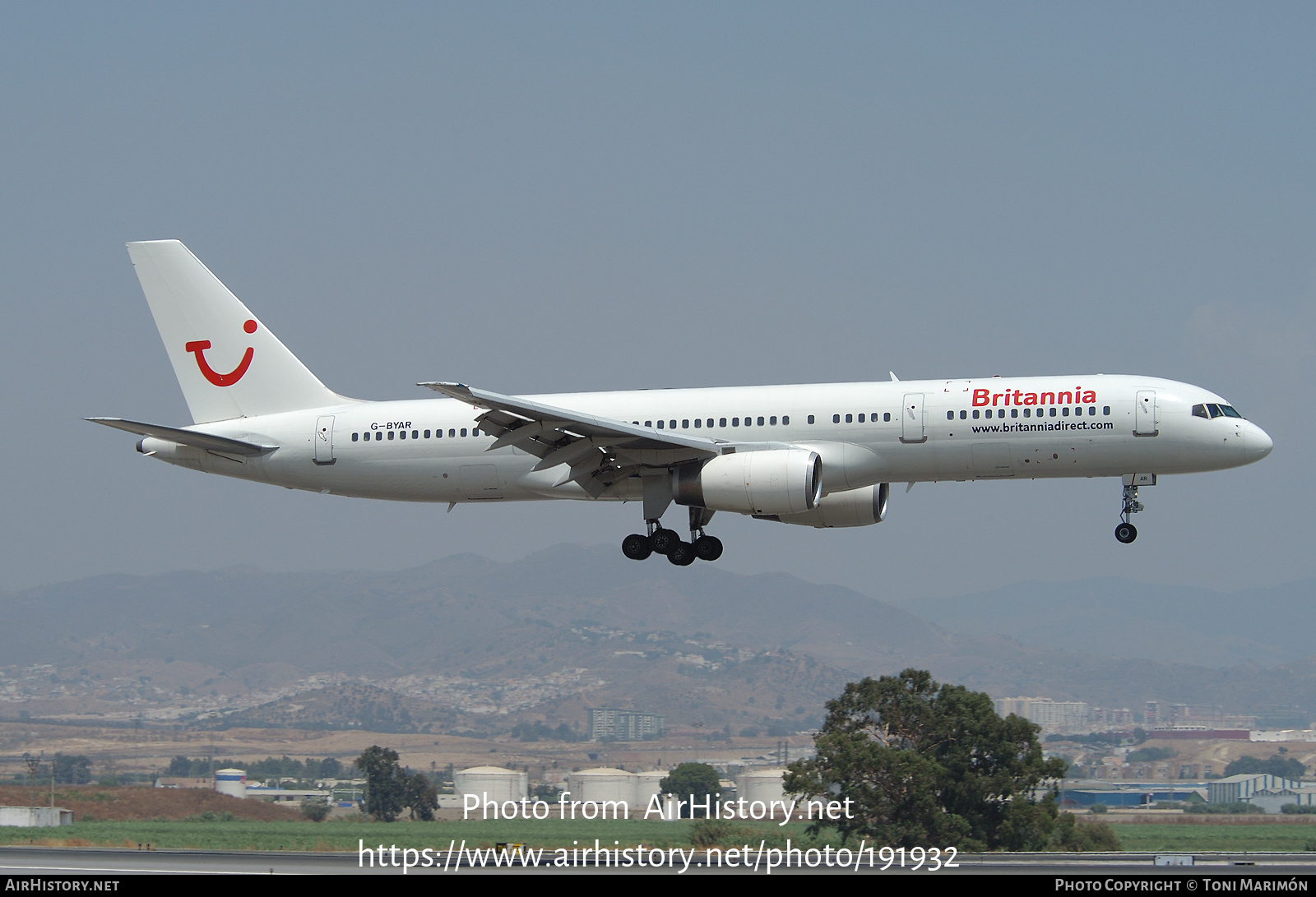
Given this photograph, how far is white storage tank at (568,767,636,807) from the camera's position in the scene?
468 feet

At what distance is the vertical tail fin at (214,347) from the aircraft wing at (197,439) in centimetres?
235

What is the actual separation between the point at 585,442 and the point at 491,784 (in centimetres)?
10261

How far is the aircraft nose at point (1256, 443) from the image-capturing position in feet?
131

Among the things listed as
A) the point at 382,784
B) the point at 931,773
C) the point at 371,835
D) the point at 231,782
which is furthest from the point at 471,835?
the point at 231,782

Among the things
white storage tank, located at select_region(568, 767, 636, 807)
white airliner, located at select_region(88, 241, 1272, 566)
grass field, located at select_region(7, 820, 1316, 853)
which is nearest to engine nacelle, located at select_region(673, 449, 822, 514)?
white airliner, located at select_region(88, 241, 1272, 566)

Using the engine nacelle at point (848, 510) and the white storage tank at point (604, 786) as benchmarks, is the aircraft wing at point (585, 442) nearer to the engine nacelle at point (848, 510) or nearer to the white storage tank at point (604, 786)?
the engine nacelle at point (848, 510)

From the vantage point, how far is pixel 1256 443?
3997cm

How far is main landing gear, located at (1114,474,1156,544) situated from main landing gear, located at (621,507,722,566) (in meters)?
10.9

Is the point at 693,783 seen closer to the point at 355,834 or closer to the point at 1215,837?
the point at 1215,837

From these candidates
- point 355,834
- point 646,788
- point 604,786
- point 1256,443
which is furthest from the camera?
point 604,786

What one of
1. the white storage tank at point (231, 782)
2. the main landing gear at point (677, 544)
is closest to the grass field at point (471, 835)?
the main landing gear at point (677, 544)

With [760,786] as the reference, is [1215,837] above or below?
below

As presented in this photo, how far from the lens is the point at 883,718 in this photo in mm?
81500
